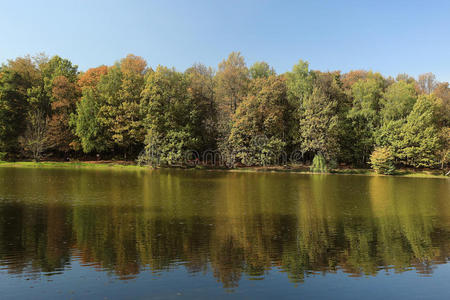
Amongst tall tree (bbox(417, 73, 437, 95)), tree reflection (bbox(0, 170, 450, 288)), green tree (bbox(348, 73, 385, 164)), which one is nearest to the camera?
tree reflection (bbox(0, 170, 450, 288))

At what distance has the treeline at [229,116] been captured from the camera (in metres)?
58.1

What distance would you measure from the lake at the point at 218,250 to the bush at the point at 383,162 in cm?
3603

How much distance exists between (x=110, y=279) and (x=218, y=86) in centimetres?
5798

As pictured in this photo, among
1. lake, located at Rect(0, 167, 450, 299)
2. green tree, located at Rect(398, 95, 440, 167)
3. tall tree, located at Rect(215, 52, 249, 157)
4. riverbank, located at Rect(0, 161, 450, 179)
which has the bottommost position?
lake, located at Rect(0, 167, 450, 299)

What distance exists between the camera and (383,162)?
179 ft

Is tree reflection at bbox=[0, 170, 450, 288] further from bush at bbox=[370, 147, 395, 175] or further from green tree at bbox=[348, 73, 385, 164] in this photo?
green tree at bbox=[348, 73, 385, 164]

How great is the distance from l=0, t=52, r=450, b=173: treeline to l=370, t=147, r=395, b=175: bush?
18cm

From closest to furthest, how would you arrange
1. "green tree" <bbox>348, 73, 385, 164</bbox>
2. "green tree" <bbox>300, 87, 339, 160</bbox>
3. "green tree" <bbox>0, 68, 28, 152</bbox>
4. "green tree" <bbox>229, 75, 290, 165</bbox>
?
"green tree" <bbox>300, 87, 339, 160</bbox> < "green tree" <bbox>229, 75, 290, 165</bbox> < "green tree" <bbox>0, 68, 28, 152</bbox> < "green tree" <bbox>348, 73, 385, 164</bbox>

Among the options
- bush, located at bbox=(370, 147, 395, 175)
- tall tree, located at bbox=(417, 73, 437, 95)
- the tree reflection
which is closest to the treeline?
bush, located at bbox=(370, 147, 395, 175)

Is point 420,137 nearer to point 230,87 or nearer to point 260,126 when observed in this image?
Answer: point 260,126

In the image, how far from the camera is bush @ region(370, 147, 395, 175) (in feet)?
178

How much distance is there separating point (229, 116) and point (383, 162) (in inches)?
1101

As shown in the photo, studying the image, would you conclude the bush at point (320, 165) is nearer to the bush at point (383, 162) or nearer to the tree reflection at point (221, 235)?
the bush at point (383, 162)

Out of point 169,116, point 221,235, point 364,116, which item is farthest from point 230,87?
point 221,235
